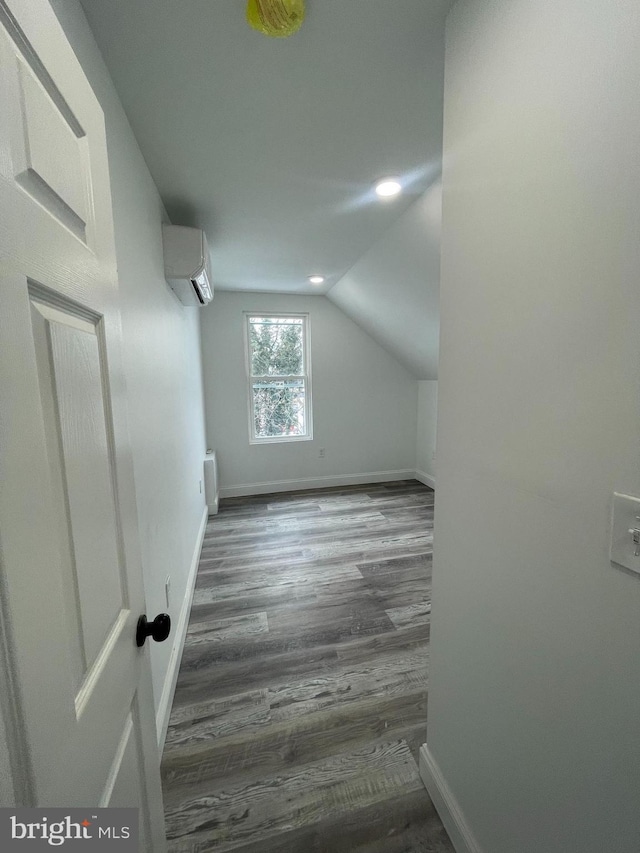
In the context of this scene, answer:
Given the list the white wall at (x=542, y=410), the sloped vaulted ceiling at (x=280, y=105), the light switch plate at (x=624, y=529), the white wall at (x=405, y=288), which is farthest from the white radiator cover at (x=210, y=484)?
the light switch plate at (x=624, y=529)

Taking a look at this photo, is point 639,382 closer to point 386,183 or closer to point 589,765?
point 589,765

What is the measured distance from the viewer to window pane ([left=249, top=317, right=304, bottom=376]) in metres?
3.92

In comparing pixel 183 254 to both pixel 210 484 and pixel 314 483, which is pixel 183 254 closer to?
pixel 210 484

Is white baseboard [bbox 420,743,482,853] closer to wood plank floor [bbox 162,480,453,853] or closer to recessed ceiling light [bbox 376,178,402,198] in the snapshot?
wood plank floor [bbox 162,480,453,853]

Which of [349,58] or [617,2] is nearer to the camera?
[617,2]

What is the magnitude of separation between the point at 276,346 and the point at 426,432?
2.25 meters

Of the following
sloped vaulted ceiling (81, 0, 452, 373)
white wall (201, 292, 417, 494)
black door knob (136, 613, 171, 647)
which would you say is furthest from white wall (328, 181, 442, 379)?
black door knob (136, 613, 171, 647)

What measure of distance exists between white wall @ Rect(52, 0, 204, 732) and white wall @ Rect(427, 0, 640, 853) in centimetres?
103

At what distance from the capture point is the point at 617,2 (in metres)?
0.50

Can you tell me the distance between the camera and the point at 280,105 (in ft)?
3.85

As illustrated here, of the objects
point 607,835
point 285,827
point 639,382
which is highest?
point 639,382

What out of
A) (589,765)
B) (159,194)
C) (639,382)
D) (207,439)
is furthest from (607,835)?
(207,439)

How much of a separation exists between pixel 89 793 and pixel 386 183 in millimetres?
2254

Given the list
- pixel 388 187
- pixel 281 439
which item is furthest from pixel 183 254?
pixel 281 439
